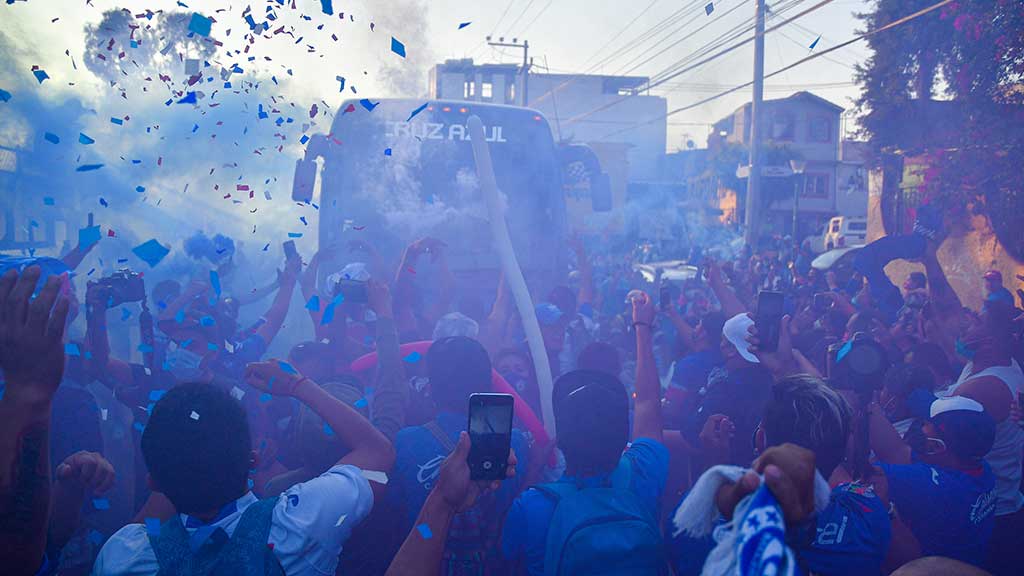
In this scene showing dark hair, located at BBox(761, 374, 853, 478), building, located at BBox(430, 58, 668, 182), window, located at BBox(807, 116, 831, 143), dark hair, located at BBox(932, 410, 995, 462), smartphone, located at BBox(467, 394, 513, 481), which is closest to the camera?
smartphone, located at BBox(467, 394, 513, 481)

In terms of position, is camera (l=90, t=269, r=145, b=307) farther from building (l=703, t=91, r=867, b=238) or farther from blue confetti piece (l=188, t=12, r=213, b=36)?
building (l=703, t=91, r=867, b=238)

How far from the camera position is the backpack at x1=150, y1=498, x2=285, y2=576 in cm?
210

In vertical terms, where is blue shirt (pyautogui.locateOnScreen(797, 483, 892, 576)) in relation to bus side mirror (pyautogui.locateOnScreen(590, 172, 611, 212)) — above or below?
below

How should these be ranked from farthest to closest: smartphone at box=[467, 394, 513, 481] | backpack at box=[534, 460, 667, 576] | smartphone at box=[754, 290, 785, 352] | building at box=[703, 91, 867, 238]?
building at box=[703, 91, 867, 238]
smartphone at box=[754, 290, 785, 352]
backpack at box=[534, 460, 667, 576]
smartphone at box=[467, 394, 513, 481]

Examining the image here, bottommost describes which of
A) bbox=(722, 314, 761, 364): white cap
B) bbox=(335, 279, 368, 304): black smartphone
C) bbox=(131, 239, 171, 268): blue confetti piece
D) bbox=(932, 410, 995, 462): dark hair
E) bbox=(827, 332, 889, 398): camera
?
bbox=(932, 410, 995, 462): dark hair

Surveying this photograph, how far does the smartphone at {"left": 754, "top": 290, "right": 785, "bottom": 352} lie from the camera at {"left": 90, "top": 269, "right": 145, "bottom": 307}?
12.1ft

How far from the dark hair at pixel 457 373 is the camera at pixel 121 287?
2.01 meters

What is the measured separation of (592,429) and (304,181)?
5.20 metres

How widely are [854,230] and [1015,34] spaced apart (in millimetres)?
17648

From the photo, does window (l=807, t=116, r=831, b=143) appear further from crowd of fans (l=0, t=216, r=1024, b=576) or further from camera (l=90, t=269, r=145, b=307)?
camera (l=90, t=269, r=145, b=307)

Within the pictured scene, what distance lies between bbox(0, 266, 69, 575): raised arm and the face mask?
7.84 ft

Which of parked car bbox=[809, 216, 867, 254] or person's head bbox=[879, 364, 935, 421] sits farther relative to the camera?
parked car bbox=[809, 216, 867, 254]

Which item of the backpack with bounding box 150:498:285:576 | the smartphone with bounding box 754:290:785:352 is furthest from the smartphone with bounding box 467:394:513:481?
the smartphone with bounding box 754:290:785:352

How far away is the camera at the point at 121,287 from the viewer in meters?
4.05
